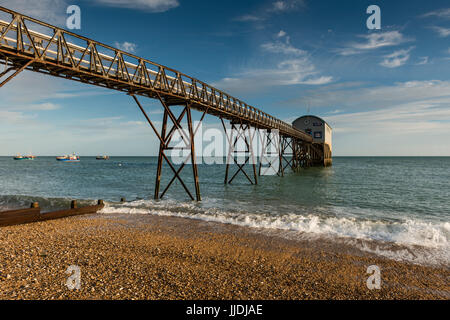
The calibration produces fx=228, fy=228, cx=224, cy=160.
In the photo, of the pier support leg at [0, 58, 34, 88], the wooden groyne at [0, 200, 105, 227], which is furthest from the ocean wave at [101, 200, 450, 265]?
the pier support leg at [0, 58, 34, 88]

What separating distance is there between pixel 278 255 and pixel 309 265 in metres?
0.92

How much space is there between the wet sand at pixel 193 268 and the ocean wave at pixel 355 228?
88cm

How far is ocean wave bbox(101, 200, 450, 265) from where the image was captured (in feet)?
23.9

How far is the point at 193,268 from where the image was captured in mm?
5438

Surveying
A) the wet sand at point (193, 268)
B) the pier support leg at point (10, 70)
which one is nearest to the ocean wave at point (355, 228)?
the wet sand at point (193, 268)

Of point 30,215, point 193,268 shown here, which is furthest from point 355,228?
point 30,215

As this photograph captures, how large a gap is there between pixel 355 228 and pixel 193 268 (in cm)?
777

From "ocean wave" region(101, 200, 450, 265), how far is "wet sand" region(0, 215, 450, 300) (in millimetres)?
876

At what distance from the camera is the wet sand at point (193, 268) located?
4.45 m

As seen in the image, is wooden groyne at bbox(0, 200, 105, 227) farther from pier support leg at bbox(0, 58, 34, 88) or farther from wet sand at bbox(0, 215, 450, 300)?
pier support leg at bbox(0, 58, 34, 88)
